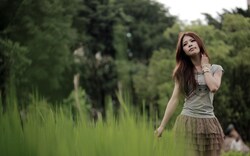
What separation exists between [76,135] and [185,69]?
3.14ft

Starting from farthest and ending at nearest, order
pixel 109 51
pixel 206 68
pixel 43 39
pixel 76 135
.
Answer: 1. pixel 109 51
2. pixel 43 39
3. pixel 206 68
4. pixel 76 135

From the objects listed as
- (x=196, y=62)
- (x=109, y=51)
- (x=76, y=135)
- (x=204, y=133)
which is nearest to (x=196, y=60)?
(x=196, y=62)

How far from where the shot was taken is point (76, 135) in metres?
2.20

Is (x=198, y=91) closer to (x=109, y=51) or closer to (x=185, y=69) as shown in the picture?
(x=185, y=69)

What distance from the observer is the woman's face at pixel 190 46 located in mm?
2877

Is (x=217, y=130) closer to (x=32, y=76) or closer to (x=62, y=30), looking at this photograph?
(x=32, y=76)

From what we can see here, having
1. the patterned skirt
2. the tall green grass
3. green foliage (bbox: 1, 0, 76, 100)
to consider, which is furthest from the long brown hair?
green foliage (bbox: 1, 0, 76, 100)

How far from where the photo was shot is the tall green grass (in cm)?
209

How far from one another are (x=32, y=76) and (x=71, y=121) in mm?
9706

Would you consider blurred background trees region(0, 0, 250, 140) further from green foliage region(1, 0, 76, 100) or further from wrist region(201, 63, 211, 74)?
wrist region(201, 63, 211, 74)

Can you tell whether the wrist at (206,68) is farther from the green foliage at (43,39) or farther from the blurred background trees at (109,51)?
the green foliage at (43,39)

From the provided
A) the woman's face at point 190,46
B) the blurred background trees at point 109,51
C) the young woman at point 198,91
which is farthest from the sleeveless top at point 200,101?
the blurred background trees at point 109,51

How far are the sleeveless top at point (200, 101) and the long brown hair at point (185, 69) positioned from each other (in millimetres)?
31

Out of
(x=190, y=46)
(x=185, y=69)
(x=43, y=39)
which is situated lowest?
(x=43, y=39)
